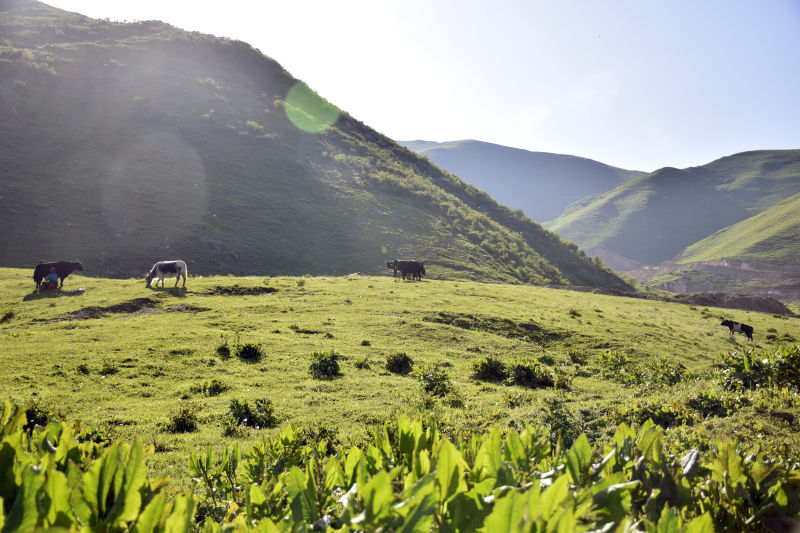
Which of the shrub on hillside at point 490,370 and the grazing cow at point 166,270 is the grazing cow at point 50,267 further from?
the shrub on hillside at point 490,370

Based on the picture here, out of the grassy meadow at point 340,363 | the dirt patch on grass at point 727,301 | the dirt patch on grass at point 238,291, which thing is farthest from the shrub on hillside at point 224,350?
the dirt patch on grass at point 727,301

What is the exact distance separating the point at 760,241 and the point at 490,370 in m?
169

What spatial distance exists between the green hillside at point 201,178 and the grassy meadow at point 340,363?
2424cm

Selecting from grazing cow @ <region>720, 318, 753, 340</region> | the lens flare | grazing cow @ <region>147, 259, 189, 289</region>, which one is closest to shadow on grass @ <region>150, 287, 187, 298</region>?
grazing cow @ <region>147, 259, 189, 289</region>

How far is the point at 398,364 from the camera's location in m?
14.8

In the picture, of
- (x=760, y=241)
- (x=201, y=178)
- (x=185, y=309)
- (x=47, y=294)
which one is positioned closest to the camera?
(x=185, y=309)

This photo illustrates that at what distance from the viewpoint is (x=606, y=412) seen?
898 centimetres

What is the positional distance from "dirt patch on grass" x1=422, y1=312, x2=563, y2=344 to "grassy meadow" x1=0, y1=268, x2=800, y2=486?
138 mm

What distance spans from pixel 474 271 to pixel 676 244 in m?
167

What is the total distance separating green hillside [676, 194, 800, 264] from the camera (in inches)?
4867

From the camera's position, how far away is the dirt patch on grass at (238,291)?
25906mm

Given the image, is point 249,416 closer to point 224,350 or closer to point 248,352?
point 248,352

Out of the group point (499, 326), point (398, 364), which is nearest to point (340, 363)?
point (398, 364)

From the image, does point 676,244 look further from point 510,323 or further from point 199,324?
point 199,324
